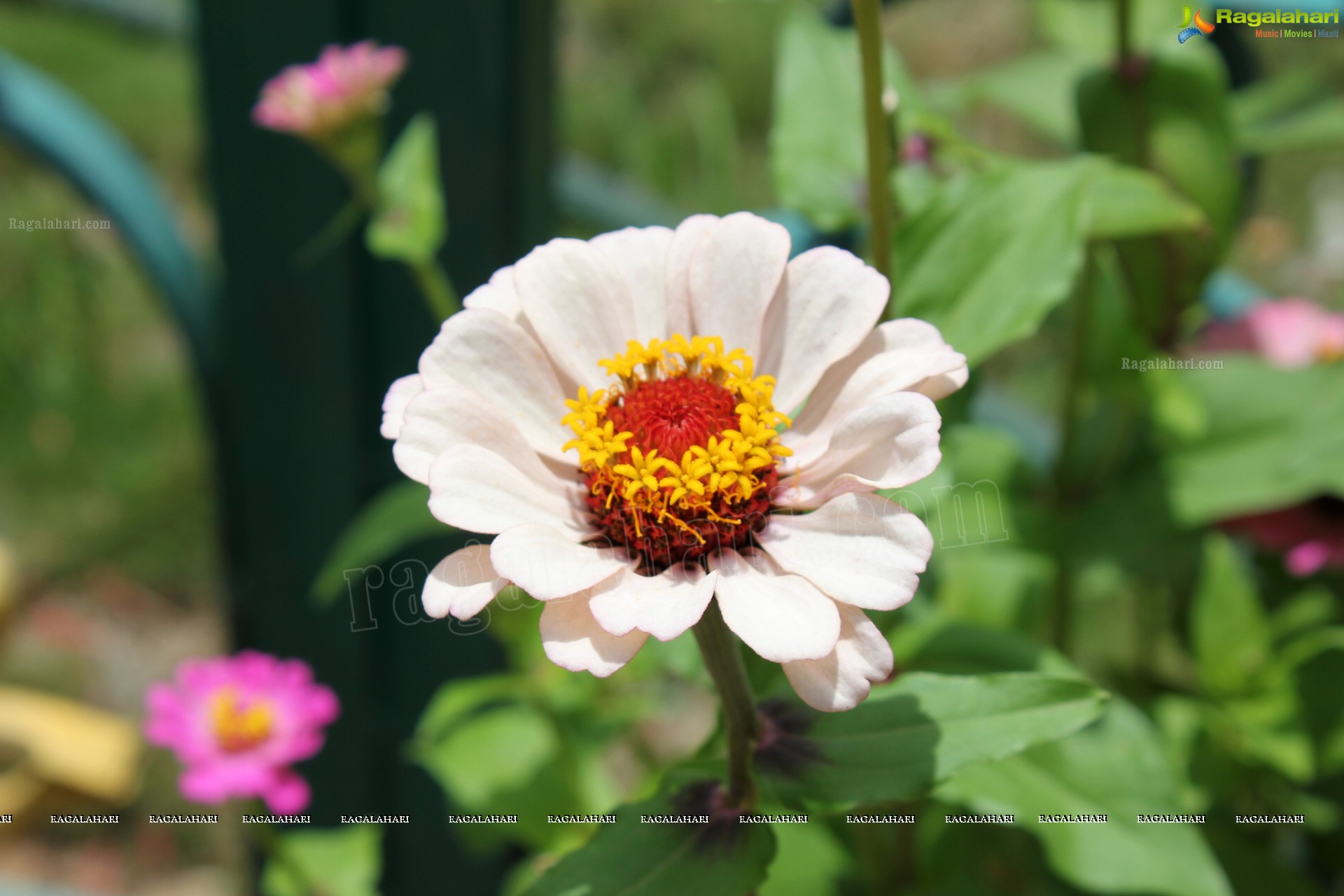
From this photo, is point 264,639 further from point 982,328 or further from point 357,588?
point 982,328

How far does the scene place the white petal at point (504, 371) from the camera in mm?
468

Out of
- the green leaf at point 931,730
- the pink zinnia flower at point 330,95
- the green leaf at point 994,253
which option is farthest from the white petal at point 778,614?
the pink zinnia flower at point 330,95

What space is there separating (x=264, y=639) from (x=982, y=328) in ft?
3.27

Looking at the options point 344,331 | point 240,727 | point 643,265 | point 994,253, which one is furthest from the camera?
point 344,331

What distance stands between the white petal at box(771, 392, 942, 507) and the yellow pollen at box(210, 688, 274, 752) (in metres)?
0.58

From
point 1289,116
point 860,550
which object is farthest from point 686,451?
point 1289,116

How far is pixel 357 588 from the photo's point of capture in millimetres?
1205

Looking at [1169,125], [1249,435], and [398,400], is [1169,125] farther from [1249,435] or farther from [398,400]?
[398,400]

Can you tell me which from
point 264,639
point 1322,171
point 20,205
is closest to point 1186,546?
point 264,639

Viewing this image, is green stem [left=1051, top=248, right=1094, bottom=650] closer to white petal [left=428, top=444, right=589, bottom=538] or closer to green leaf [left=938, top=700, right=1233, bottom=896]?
green leaf [left=938, top=700, right=1233, bottom=896]

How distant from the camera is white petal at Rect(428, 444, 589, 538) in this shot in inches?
16.5

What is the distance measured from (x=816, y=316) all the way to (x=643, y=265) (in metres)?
0.08

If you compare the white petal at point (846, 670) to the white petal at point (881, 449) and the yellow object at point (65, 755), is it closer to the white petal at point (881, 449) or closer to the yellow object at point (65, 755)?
the white petal at point (881, 449)

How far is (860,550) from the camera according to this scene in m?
0.43
